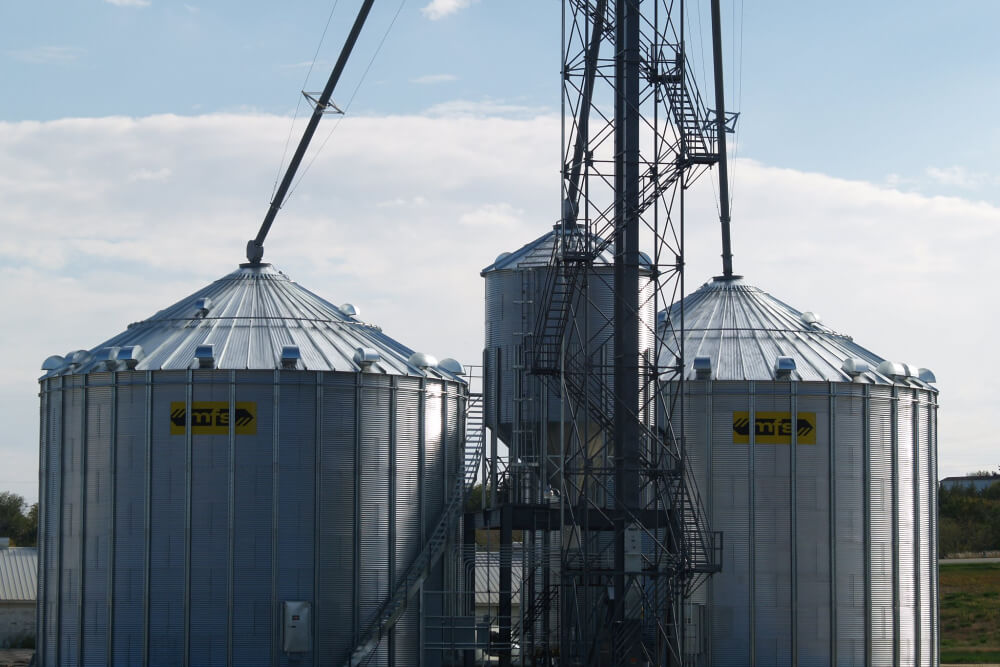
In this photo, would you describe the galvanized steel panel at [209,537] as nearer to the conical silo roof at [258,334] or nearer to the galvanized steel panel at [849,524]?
the conical silo roof at [258,334]

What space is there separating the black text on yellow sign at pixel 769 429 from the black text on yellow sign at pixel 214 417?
57.0 feet

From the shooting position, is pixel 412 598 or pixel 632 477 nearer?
pixel 632 477

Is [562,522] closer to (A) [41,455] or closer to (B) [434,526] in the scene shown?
(B) [434,526]

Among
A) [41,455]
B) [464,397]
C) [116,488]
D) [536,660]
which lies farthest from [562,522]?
[41,455]

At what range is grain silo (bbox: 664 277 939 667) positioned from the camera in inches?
2096

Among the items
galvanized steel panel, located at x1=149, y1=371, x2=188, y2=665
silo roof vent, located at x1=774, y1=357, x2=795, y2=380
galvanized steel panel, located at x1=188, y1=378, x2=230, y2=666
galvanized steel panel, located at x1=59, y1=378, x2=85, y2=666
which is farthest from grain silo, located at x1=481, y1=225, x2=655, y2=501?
galvanized steel panel, located at x1=59, y1=378, x2=85, y2=666

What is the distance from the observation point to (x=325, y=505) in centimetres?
5144

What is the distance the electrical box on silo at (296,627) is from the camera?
163 ft

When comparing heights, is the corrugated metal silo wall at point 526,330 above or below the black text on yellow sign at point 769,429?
above

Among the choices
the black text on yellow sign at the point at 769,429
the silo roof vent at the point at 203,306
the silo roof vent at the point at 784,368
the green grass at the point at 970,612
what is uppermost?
the silo roof vent at the point at 203,306

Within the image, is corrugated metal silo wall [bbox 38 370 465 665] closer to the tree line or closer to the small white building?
the small white building

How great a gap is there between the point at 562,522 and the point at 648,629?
4.97 metres

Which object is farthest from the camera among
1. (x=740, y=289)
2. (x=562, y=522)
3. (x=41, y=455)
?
(x=740, y=289)

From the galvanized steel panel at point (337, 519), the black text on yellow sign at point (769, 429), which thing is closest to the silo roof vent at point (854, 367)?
the black text on yellow sign at point (769, 429)
